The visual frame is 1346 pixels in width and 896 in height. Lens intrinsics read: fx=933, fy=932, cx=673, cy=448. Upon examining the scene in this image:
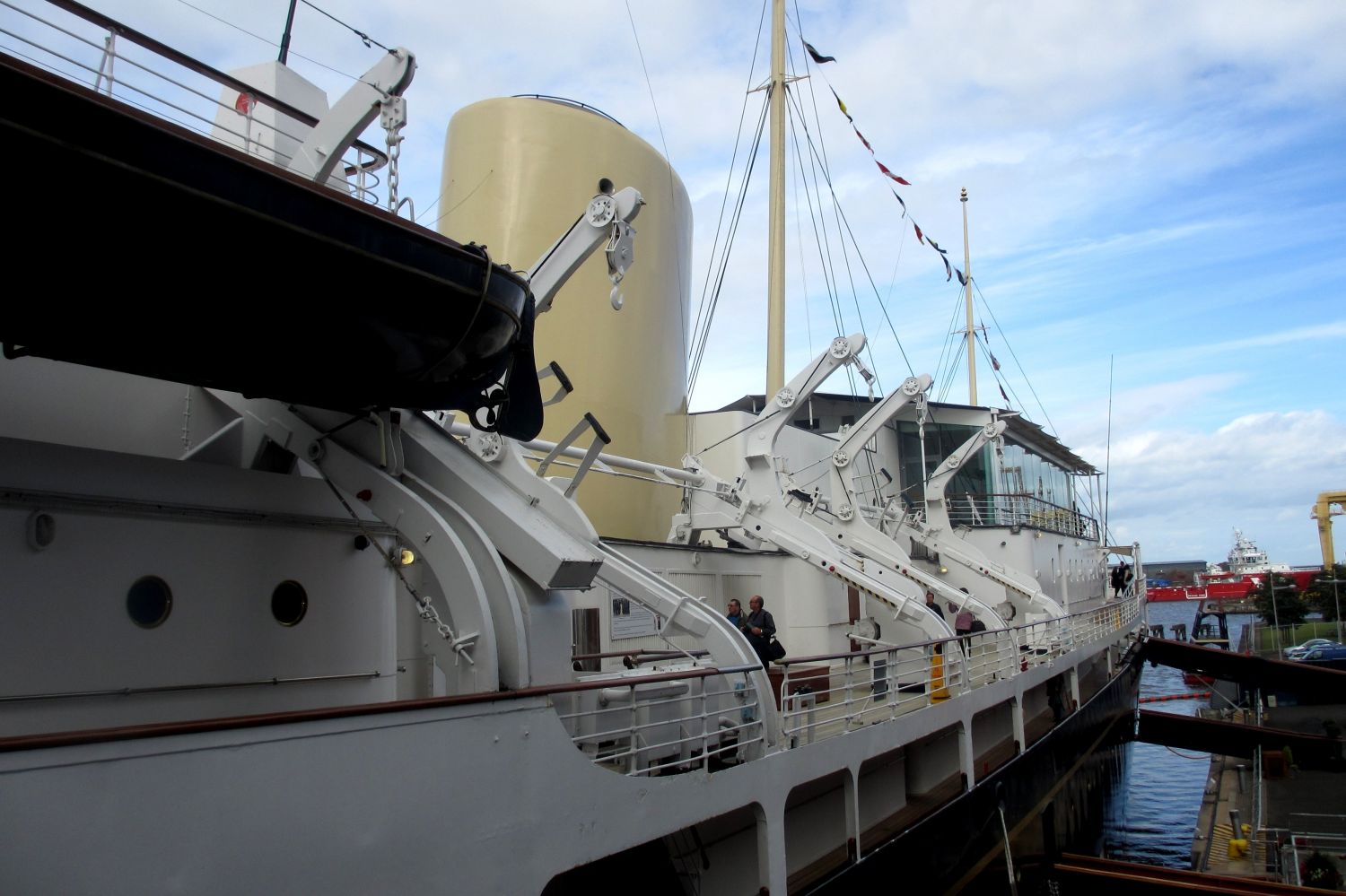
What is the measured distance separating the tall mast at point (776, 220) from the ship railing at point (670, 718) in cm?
1146

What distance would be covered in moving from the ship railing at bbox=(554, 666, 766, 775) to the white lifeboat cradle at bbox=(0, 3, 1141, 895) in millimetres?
36

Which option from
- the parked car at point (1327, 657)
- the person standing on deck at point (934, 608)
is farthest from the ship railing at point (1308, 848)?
the parked car at point (1327, 657)

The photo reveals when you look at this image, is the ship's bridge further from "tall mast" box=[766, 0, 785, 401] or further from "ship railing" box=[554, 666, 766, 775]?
→ "ship railing" box=[554, 666, 766, 775]

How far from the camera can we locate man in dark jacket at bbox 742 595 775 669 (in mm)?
9688

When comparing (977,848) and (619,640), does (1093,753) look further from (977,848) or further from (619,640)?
(619,640)

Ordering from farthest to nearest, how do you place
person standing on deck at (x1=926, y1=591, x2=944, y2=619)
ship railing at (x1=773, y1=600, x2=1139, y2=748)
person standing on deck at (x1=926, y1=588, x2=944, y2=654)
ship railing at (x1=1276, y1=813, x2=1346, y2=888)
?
person standing on deck at (x1=926, y1=591, x2=944, y2=619), person standing on deck at (x1=926, y1=588, x2=944, y2=654), ship railing at (x1=1276, y1=813, x2=1346, y2=888), ship railing at (x1=773, y1=600, x2=1139, y2=748)

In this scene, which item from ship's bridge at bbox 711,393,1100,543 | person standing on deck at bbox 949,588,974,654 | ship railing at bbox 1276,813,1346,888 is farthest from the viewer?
ship's bridge at bbox 711,393,1100,543

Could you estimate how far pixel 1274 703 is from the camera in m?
29.2

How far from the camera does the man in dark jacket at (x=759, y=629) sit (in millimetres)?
9688

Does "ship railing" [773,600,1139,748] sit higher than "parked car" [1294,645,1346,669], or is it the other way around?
"ship railing" [773,600,1139,748]

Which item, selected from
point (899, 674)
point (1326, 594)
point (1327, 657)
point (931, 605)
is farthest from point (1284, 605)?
point (899, 674)

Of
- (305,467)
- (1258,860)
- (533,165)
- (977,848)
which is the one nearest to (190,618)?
(305,467)

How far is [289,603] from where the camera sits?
227 inches

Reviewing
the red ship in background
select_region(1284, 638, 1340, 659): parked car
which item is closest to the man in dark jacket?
select_region(1284, 638, 1340, 659): parked car
